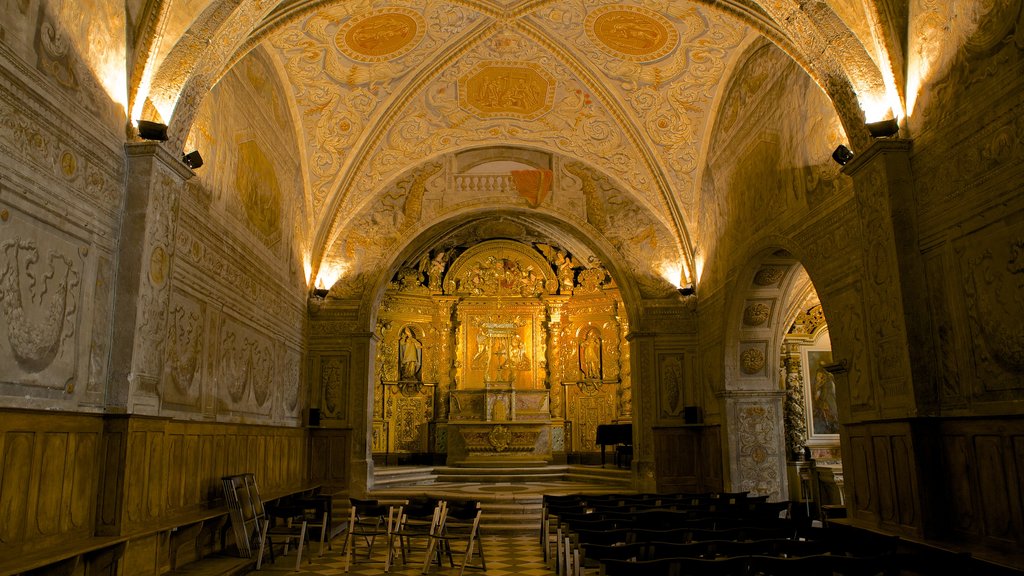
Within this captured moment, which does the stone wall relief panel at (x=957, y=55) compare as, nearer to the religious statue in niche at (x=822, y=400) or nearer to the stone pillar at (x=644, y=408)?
the stone pillar at (x=644, y=408)

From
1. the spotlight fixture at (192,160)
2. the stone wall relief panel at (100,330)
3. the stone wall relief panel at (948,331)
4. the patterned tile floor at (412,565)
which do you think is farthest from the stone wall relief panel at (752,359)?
the stone wall relief panel at (100,330)

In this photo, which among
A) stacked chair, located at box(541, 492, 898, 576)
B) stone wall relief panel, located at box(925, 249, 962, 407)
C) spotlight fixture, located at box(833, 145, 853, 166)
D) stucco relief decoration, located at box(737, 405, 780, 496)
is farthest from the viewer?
stucco relief decoration, located at box(737, 405, 780, 496)

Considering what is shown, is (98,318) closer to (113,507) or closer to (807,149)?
(113,507)

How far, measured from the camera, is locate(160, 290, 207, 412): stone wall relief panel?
790 cm

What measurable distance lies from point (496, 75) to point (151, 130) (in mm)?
7239

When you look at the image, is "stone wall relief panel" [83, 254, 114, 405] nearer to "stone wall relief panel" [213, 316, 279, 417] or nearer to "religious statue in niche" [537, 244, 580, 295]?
"stone wall relief panel" [213, 316, 279, 417]

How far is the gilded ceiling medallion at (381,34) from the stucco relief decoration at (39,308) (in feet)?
20.8

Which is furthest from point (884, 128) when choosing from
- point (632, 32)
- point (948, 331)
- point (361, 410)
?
point (361, 410)

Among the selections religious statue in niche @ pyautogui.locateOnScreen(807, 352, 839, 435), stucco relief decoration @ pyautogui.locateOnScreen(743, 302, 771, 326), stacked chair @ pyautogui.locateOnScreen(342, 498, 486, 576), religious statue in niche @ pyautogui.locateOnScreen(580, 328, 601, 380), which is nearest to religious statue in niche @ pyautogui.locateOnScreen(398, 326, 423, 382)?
religious statue in niche @ pyautogui.locateOnScreen(580, 328, 601, 380)

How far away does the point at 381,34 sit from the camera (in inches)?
450

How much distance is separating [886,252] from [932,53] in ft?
6.25

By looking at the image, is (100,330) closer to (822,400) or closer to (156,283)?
(156,283)

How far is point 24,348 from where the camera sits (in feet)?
17.9

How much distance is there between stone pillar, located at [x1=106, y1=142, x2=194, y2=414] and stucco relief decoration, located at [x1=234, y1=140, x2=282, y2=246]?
2.93m
